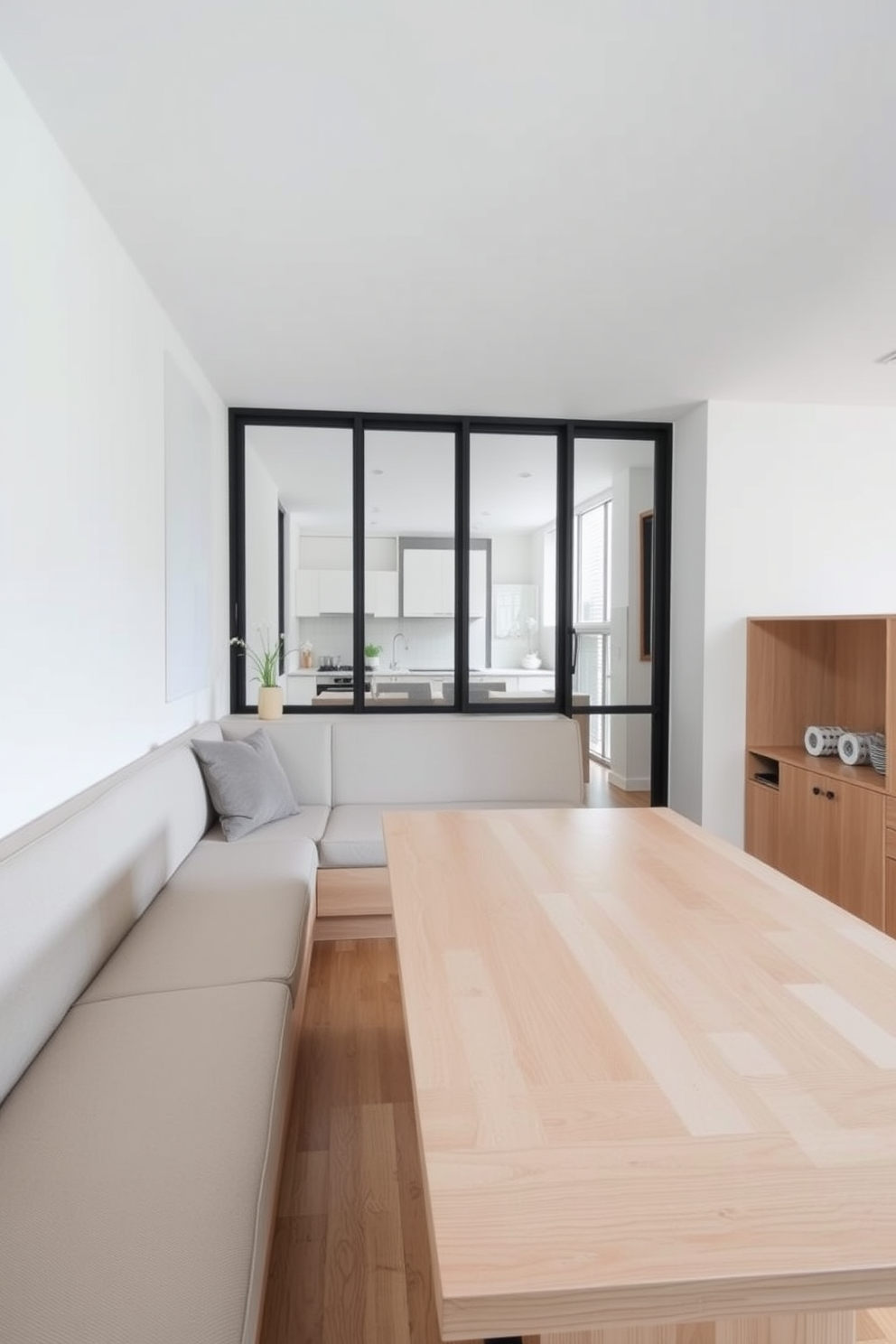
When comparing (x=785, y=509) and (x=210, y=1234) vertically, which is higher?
(x=785, y=509)

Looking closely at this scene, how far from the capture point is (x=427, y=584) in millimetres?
6398

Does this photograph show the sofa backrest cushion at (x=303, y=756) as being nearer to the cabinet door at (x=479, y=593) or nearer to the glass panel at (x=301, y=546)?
the glass panel at (x=301, y=546)

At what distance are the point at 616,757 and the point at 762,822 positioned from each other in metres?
1.08

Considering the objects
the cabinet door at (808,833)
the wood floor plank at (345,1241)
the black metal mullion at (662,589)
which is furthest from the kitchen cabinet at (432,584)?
the wood floor plank at (345,1241)

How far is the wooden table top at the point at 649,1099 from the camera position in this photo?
585 millimetres

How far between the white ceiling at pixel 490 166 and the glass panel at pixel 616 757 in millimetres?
2071

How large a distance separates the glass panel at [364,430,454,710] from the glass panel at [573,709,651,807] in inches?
38.7

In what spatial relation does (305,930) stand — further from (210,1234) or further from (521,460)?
(521,460)

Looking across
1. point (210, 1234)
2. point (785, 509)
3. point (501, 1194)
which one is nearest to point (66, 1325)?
point (210, 1234)

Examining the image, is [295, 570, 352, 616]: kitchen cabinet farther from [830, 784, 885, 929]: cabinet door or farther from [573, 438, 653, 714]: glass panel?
[830, 784, 885, 929]: cabinet door

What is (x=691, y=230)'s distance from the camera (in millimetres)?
2180

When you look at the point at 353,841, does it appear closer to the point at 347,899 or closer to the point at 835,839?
the point at 347,899

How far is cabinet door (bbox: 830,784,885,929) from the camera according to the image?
281 centimetres

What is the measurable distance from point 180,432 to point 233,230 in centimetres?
99
